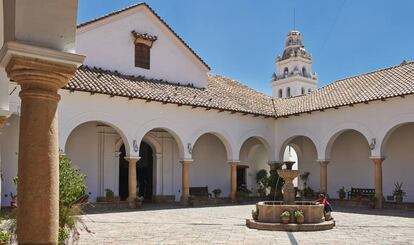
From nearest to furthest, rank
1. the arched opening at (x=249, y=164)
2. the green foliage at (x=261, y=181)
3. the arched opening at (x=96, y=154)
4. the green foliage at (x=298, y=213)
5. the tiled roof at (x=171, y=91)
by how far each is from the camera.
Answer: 1. the green foliage at (x=298, y=213)
2. the tiled roof at (x=171, y=91)
3. the arched opening at (x=96, y=154)
4. the green foliage at (x=261, y=181)
5. the arched opening at (x=249, y=164)

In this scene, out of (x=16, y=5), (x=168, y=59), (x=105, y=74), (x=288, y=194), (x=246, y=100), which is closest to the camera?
(x=16, y=5)

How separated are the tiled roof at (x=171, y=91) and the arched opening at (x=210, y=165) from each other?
7.85 ft

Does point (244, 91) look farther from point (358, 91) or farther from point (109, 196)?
point (109, 196)

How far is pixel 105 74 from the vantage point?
65.1 ft

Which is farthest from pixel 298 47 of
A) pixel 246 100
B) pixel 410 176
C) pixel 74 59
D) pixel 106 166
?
pixel 74 59

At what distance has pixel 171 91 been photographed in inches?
821

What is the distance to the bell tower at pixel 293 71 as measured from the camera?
54.1 metres

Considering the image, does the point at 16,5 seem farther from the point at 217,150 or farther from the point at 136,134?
the point at 217,150

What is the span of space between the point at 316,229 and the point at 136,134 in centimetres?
919

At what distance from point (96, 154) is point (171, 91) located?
435cm

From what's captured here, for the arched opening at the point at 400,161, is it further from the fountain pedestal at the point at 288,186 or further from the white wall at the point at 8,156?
the white wall at the point at 8,156

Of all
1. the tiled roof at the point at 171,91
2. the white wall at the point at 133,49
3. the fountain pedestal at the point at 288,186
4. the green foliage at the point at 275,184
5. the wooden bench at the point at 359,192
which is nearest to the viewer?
the fountain pedestal at the point at 288,186

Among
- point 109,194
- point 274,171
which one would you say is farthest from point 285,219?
point 274,171

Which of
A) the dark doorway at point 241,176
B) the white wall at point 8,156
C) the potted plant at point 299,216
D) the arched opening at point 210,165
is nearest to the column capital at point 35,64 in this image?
the potted plant at point 299,216
